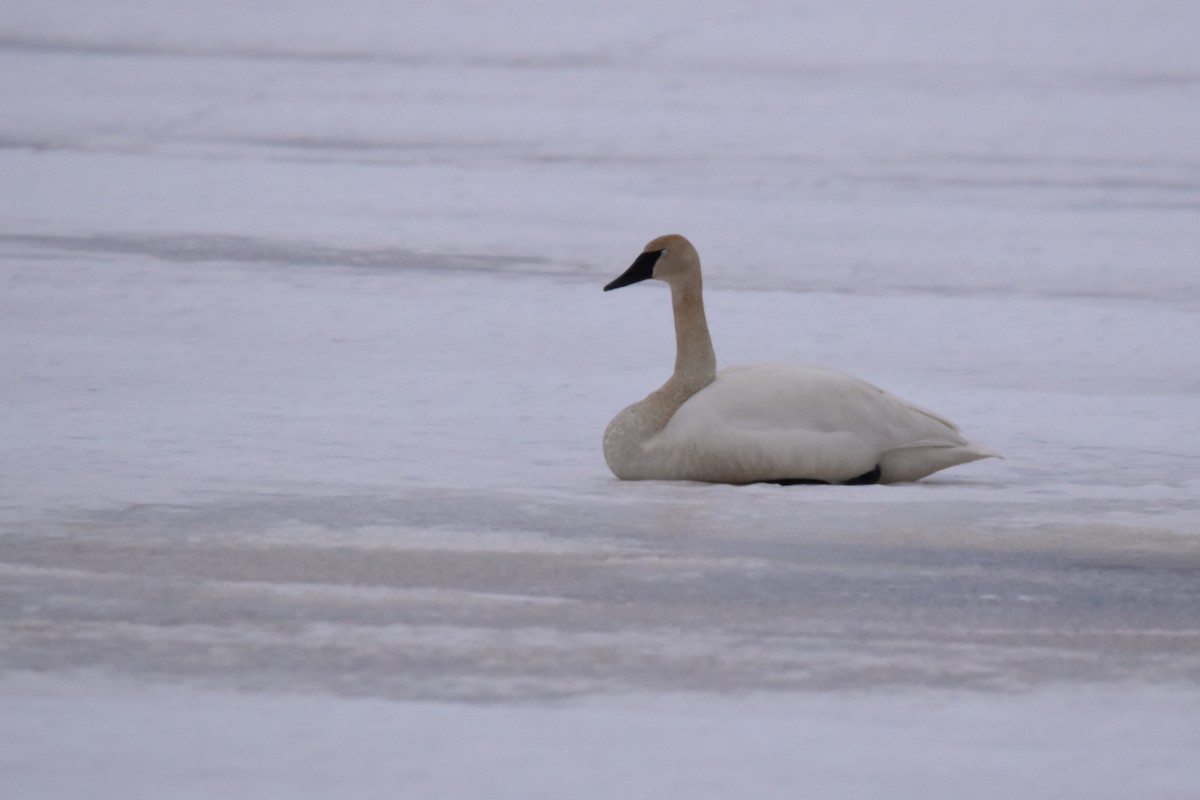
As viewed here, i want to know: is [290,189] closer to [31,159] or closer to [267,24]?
[31,159]

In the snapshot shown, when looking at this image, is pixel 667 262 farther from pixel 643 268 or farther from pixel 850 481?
pixel 850 481

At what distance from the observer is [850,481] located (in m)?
6.32

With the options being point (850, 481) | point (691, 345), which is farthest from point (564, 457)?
point (850, 481)

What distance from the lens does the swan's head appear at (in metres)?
6.60

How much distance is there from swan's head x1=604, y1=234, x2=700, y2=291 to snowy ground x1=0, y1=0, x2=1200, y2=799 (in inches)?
24.8

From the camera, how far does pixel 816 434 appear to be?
6164mm

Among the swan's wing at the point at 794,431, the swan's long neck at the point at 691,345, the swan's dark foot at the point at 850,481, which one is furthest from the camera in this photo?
the swan's long neck at the point at 691,345

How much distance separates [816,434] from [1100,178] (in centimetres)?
869

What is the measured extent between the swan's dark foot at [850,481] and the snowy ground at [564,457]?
0.13 meters

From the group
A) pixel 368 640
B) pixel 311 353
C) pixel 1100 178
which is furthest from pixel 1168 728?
pixel 1100 178

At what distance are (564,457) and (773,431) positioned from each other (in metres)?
0.85

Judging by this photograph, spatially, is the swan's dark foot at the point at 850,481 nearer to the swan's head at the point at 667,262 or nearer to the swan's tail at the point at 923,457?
the swan's tail at the point at 923,457

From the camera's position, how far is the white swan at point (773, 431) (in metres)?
6.16

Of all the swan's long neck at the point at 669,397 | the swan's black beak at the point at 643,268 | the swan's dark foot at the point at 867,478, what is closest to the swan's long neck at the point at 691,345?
the swan's long neck at the point at 669,397
